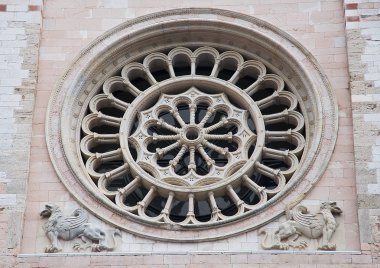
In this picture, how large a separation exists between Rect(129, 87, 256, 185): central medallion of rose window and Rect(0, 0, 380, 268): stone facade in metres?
1.68

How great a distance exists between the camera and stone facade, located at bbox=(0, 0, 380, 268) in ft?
75.7

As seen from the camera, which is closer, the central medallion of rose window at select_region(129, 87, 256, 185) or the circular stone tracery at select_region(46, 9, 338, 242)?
the circular stone tracery at select_region(46, 9, 338, 242)

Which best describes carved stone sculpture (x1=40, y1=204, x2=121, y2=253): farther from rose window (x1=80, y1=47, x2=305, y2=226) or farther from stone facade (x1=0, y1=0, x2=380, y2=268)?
rose window (x1=80, y1=47, x2=305, y2=226)

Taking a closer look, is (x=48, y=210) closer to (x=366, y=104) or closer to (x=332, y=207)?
(x=332, y=207)

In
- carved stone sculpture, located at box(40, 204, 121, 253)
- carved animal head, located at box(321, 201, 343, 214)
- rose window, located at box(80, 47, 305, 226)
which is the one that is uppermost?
rose window, located at box(80, 47, 305, 226)

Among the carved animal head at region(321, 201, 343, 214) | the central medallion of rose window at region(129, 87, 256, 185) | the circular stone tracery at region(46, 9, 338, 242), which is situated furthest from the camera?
the central medallion of rose window at region(129, 87, 256, 185)

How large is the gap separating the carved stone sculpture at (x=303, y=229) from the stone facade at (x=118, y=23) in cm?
20

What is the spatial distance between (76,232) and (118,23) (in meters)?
4.74

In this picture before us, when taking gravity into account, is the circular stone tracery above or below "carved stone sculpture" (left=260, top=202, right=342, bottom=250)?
above

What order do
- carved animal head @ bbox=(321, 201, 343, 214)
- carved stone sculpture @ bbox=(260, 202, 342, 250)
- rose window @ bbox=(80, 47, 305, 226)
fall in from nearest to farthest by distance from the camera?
carved stone sculpture @ bbox=(260, 202, 342, 250) < carved animal head @ bbox=(321, 201, 343, 214) < rose window @ bbox=(80, 47, 305, 226)

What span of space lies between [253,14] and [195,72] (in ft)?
5.12

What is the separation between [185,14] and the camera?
2661cm

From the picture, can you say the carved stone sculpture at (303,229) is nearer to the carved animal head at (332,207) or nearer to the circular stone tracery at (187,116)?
the carved animal head at (332,207)

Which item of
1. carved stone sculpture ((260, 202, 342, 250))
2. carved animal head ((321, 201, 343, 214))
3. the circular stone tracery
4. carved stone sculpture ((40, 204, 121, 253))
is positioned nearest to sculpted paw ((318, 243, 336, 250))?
carved stone sculpture ((260, 202, 342, 250))
